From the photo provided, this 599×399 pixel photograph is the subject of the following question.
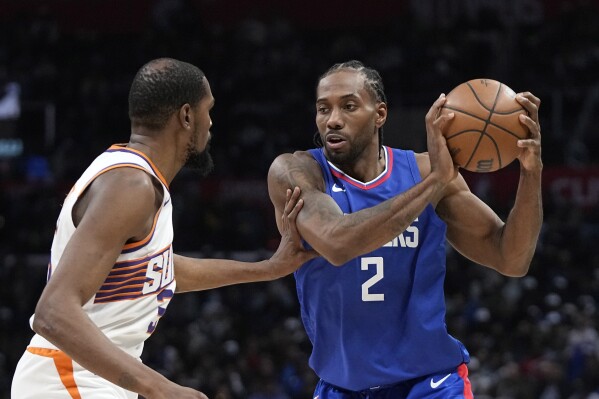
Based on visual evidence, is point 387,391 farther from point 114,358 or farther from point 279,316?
point 279,316

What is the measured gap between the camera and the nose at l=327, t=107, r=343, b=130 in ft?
15.4

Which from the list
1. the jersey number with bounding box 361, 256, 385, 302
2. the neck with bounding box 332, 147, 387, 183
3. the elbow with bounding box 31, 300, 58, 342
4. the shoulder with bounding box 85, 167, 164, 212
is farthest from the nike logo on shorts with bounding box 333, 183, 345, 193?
the elbow with bounding box 31, 300, 58, 342

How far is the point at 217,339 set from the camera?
12469mm

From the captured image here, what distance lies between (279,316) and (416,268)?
334 inches

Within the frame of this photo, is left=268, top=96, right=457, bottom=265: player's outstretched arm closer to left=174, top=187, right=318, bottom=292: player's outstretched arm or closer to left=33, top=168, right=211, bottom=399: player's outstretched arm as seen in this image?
left=174, top=187, right=318, bottom=292: player's outstretched arm

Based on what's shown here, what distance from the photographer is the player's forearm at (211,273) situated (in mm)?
4723

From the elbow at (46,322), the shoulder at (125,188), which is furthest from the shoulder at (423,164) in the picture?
the elbow at (46,322)

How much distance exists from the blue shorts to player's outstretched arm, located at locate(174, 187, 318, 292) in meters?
0.64

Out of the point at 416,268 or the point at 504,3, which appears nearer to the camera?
the point at 416,268

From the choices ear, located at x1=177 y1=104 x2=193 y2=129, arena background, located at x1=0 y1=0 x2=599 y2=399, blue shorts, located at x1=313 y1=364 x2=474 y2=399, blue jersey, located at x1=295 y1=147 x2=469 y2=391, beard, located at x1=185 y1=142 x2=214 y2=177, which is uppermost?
ear, located at x1=177 y1=104 x2=193 y2=129

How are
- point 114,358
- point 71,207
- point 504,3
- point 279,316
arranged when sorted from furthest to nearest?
point 504,3, point 279,316, point 71,207, point 114,358

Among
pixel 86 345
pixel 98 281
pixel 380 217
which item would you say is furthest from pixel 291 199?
pixel 86 345

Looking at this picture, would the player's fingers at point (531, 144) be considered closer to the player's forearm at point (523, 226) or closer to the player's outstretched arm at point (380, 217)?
the player's forearm at point (523, 226)

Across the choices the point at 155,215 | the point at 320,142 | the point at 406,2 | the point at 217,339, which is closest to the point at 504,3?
the point at 406,2
